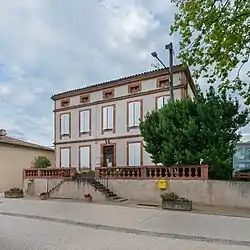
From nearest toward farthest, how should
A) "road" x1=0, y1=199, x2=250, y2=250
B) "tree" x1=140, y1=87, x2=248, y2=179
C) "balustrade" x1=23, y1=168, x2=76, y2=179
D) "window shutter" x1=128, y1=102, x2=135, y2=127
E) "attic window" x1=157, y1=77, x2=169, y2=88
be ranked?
1. "road" x1=0, y1=199, x2=250, y2=250
2. "tree" x1=140, y1=87, x2=248, y2=179
3. "balustrade" x1=23, y1=168, x2=76, y2=179
4. "attic window" x1=157, y1=77, x2=169, y2=88
5. "window shutter" x1=128, y1=102, x2=135, y2=127

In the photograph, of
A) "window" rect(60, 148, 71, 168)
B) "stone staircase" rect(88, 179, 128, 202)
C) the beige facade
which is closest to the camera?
"stone staircase" rect(88, 179, 128, 202)

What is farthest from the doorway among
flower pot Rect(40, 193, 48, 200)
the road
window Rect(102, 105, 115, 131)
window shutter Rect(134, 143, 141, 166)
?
the road

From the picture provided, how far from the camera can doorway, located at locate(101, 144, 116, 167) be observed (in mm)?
24688

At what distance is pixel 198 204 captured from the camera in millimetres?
15461

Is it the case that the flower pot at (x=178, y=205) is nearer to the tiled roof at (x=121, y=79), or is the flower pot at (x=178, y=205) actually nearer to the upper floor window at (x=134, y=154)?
the upper floor window at (x=134, y=154)

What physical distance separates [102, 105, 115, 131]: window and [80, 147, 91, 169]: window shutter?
7.22 ft

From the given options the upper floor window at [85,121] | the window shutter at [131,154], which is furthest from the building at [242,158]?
the upper floor window at [85,121]

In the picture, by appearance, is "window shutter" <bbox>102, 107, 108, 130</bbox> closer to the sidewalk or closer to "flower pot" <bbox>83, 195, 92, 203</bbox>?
"flower pot" <bbox>83, 195, 92, 203</bbox>

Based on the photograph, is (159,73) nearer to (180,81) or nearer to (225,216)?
(180,81)

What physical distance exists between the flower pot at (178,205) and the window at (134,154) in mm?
8714

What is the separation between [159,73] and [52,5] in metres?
14.3

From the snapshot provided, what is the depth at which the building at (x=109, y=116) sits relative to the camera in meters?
22.8

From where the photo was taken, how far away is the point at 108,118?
2511 centimetres

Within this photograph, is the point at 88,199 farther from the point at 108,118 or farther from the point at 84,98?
the point at 84,98
